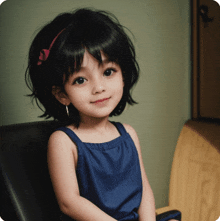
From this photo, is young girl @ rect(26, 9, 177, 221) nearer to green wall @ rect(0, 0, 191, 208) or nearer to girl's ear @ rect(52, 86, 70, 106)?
girl's ear @ rect(52, 86, 70, 106)

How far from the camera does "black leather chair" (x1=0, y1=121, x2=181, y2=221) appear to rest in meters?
0.47

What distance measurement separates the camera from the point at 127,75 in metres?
0.66

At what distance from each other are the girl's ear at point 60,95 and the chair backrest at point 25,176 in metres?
0.11

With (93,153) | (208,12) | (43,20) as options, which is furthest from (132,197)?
(208,12)

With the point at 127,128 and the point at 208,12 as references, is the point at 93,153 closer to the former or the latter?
the point at 127,128

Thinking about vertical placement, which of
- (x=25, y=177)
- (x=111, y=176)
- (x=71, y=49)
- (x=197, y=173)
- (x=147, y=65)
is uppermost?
(x=71, y=49)

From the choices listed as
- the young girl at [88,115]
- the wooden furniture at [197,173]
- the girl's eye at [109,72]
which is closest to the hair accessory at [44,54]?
the young girl at [88,115]

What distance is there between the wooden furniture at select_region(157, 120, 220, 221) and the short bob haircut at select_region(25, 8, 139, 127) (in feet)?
1.58

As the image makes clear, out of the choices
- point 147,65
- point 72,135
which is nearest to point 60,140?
point 72,135

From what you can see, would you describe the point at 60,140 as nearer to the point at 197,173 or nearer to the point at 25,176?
the point at 25,176

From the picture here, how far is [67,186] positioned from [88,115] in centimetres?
19

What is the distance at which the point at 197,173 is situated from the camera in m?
0.92

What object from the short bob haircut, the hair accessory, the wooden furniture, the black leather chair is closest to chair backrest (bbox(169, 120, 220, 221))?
the wooden furniture

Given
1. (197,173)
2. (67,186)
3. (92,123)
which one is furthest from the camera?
(197,173)
